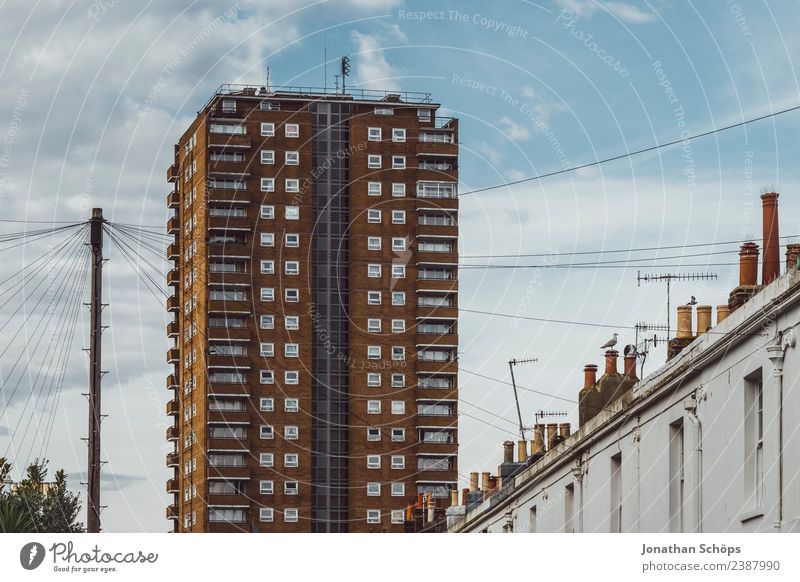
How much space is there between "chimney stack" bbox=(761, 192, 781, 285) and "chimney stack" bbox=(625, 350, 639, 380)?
14245mm

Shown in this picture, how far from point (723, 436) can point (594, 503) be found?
1126cm

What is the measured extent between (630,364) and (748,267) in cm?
1437

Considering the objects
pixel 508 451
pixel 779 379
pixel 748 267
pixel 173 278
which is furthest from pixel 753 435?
pixel 173 278

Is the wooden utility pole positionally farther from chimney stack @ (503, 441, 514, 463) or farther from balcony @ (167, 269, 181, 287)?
balcony @ (167, 269, 181, 287)

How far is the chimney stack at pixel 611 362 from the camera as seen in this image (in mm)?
47656

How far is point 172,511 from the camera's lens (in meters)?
160

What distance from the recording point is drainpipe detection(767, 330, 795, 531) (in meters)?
28.9

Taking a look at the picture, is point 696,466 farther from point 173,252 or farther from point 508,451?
point 173,252

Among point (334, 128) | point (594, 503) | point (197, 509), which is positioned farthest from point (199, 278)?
point (594, 503)

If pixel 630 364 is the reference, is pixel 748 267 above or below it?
above

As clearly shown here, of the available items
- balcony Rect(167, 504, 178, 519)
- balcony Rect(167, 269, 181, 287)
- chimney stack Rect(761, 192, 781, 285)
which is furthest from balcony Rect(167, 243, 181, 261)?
chimney stack Rect(761, 192, 781, 285)

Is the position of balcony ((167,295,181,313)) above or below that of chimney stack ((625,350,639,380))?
above

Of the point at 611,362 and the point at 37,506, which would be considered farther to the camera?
the point at 37,506

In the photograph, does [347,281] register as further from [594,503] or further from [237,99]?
[594,503]
